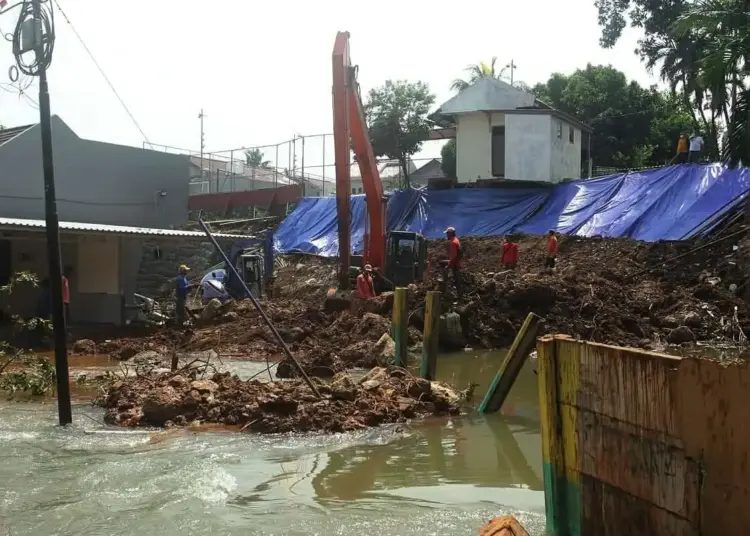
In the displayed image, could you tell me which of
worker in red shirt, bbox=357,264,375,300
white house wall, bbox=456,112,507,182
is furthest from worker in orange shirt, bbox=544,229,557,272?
white house wall, bbox=456,112,507,182

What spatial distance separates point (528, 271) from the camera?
21641mm

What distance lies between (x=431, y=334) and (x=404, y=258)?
27.8 feet

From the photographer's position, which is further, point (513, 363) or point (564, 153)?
point (564, 153)

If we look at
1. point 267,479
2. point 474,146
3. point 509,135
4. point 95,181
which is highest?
point 509,135

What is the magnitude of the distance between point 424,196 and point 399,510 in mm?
22531

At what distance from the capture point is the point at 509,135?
29.9 metres

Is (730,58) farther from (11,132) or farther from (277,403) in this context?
(11,132)

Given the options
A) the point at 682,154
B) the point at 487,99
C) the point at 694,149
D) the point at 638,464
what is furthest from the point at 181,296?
the point at 682,154

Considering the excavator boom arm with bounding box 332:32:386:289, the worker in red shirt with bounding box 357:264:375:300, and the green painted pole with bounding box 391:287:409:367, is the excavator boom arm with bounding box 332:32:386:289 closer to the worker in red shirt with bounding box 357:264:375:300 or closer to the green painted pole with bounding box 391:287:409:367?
the worker in red shirt with bounding box 357:264:375:300

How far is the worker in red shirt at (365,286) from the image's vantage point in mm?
17938

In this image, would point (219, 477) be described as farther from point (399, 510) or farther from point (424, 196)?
point (424, 196)

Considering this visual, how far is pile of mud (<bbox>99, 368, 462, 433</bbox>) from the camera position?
954 centimetres

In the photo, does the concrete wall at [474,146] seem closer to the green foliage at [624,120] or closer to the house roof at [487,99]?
the house roof at [487,99]

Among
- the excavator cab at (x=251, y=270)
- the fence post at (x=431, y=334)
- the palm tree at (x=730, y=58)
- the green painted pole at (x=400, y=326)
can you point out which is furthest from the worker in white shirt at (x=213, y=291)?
the palm tree at (x=730, y=58)
